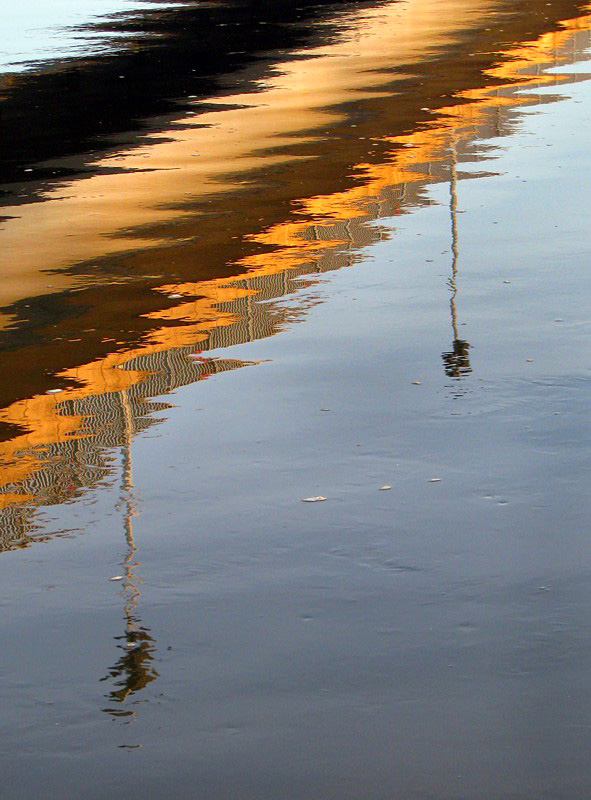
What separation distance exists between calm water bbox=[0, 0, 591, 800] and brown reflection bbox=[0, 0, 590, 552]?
33 millimetres

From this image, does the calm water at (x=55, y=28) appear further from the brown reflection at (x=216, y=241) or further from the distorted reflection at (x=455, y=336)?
the distorted reflection at (x=455, y=336)

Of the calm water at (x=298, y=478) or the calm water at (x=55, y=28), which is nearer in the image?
the calm water at (x=298, y=478)

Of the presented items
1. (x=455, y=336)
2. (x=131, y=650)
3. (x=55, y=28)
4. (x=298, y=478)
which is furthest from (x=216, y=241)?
(x=55, y=28)

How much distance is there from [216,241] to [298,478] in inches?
198

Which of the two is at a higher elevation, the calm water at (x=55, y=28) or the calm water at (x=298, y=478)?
the calm water at (x=55, y=28)

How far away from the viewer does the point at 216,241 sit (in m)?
11.2

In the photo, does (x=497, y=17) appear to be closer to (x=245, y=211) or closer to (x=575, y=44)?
(x=575, y=44)

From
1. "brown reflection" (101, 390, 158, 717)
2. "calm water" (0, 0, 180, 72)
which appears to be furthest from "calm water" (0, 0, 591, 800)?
"calm water" (0, 0, 180, 72)

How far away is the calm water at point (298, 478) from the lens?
4426 millimetres

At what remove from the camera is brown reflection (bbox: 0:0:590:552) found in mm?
7168

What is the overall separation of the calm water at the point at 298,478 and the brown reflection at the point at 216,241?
1.3 inches

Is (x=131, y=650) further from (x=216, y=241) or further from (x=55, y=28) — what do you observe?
(x=55, y=28)

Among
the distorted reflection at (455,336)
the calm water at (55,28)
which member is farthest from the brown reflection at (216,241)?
the calm water at (55,28)

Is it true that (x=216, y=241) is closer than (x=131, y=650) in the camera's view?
No
